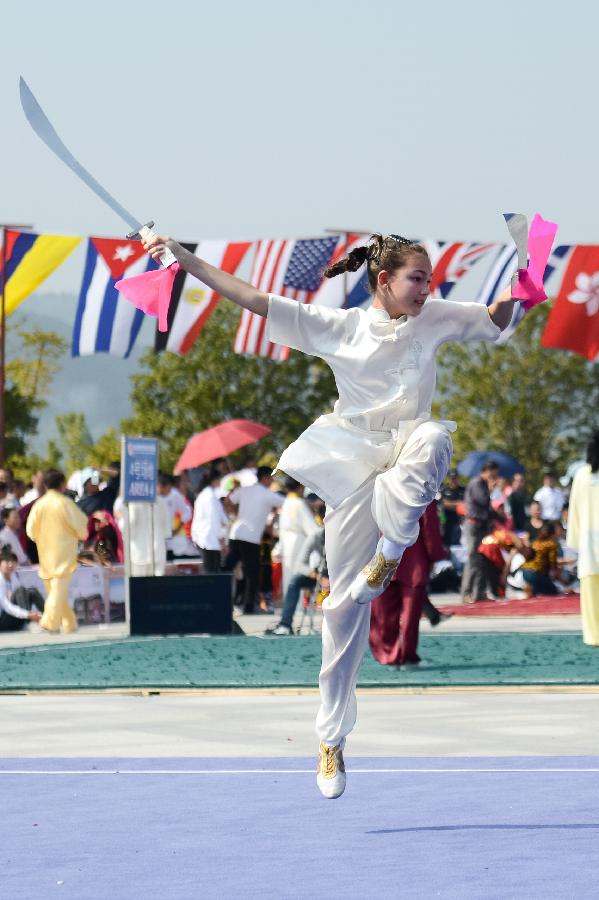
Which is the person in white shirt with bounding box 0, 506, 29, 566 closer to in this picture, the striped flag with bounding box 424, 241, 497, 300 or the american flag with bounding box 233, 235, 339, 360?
the american flag with bounding box 233, 235, 339, 360

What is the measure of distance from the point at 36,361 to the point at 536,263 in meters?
87.7

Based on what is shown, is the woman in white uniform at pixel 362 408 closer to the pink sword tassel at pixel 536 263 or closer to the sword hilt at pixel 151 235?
the sword hilt at pixel 151 235

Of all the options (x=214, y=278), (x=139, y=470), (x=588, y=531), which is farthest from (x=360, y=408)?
(x=139, y=470)

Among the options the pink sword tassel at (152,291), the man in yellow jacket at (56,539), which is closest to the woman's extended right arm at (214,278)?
the pink sword tassel at (152,291)

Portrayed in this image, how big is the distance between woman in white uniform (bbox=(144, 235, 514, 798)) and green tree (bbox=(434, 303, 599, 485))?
7381 cm

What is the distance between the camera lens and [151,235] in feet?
22.5

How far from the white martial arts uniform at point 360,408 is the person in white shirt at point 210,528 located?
1600cm

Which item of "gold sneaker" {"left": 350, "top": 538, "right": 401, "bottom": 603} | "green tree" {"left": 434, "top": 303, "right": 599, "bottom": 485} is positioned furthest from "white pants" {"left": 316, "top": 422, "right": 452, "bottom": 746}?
"green tree" {"left": 434, "top": 303, "right": 599, "bottom": 485}

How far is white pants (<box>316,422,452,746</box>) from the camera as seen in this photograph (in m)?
6.69
